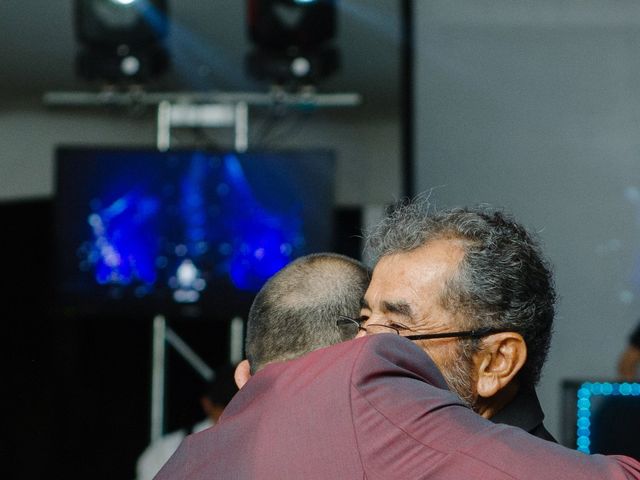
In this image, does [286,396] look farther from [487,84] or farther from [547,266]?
[487,84]

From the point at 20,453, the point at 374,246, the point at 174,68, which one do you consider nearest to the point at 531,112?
the point at 374,246

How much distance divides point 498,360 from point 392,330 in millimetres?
128

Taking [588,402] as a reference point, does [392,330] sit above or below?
above

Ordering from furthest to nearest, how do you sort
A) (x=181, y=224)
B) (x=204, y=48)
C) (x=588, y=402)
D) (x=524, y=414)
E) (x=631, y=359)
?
(x=204, y=48)
(x=181, y=224)
(x=631, y=359)
(x=588, y=402)
(x=524, y=414)

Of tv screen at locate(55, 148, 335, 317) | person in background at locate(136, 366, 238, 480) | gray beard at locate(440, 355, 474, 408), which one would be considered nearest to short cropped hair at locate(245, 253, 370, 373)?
gray beard at locate(440, 355, 474, 408)

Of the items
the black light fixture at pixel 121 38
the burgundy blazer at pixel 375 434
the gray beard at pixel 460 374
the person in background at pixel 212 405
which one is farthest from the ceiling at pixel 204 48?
the burgundy blazer at pixel 375 434

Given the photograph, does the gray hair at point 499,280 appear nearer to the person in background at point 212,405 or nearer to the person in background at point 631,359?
the person in background at point 212,405

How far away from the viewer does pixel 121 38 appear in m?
3.83

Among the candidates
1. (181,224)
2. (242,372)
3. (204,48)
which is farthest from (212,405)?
(204,48)

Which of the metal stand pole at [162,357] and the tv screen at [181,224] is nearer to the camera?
the tv screen at [181,224]

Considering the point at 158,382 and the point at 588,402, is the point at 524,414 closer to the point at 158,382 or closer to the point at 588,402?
the point at 588,402

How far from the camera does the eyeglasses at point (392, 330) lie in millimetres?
1329

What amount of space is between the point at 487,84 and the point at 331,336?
7.73ft

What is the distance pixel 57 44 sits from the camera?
5496 mm
